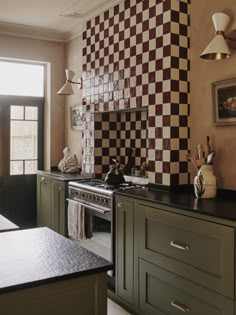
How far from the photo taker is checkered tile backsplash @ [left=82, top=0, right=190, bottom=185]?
10.2 ft

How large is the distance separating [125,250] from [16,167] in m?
2.81

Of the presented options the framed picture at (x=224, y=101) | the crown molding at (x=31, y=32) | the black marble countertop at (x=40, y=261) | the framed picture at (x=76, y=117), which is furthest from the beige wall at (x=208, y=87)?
the crown molding at (x=31, y=32)

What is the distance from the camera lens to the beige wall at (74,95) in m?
5.03

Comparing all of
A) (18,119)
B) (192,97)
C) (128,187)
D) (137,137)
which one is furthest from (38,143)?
(192,97)

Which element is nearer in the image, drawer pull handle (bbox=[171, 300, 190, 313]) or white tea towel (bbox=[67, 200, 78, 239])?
drawer pull handle (bbox=[171, 300, 190, 313])

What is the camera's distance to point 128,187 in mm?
3375

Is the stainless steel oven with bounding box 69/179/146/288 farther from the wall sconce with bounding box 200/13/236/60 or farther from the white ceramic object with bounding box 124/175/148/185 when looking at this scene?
the wall sconce with bounding box 200/13/236/60

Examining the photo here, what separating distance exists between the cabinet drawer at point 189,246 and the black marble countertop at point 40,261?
0.90m

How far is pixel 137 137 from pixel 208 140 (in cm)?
122

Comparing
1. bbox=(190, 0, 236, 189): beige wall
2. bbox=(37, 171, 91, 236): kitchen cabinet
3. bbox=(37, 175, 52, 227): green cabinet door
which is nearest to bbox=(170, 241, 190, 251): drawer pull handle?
bbox=(190, 0, 236, 189): beige wall

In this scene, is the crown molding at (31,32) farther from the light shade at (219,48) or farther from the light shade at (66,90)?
the light shade at (219,48)

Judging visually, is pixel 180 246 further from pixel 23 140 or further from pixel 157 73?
pixel 23 140

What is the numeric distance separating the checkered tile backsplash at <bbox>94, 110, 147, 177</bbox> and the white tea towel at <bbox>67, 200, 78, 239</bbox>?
2.01 feet

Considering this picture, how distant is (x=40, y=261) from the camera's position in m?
1.42
